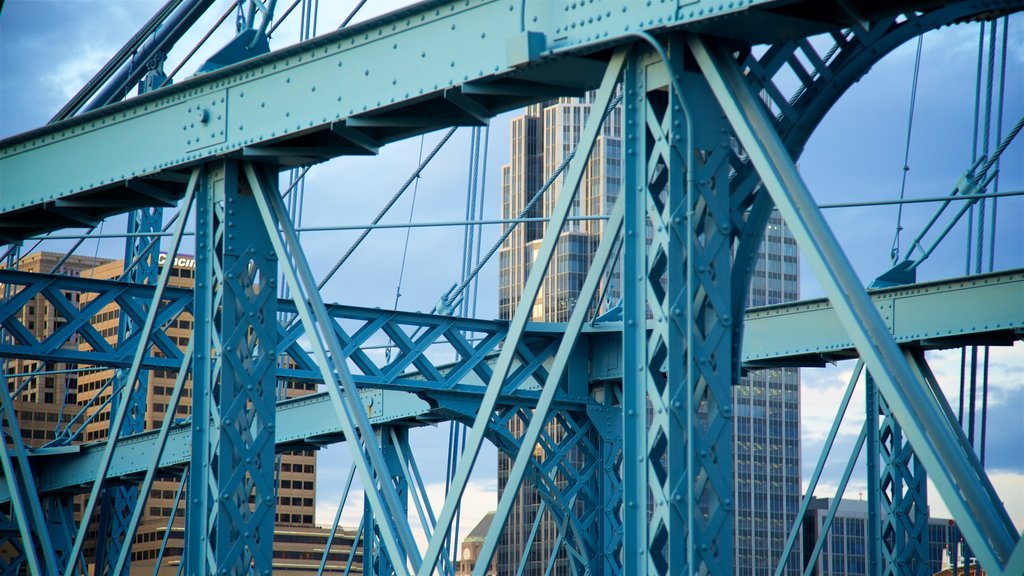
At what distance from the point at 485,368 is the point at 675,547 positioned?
46.8 feet

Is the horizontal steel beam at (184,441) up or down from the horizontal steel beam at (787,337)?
down

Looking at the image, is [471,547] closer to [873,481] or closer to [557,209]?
[873,481]

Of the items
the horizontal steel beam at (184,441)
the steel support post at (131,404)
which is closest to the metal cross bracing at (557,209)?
the horizontal steel beam at (184,441)

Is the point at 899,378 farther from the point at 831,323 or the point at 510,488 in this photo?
the point at 831,323

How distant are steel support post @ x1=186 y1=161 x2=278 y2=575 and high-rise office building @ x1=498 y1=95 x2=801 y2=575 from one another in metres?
110

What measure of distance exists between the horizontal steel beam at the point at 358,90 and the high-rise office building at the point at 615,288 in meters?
108

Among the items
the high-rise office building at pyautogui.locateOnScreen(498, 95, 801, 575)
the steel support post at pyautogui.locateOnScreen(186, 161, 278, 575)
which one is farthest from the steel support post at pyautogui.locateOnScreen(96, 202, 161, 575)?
the high-rise office building at pyautogui.locateOnScreen(498, 95, 801, 575)

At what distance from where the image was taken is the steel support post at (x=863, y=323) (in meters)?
9.15

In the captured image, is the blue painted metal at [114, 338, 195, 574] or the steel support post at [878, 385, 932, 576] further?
the steel support post at [878, 385, 932, 576]

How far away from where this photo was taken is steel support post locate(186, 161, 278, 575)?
14117 millimetres

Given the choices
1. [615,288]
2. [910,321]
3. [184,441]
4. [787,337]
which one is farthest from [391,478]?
[615,288]

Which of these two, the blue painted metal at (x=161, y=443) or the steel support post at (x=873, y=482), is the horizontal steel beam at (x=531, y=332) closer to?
the steel support post at (x=873, y=482)

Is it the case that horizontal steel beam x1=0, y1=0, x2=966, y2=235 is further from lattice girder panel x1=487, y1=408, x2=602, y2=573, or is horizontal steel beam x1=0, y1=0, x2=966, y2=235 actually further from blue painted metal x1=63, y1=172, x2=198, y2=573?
lattice girder panel x1=487, y1=408, x2=602, y2=573

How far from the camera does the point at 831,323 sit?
2109 cm
